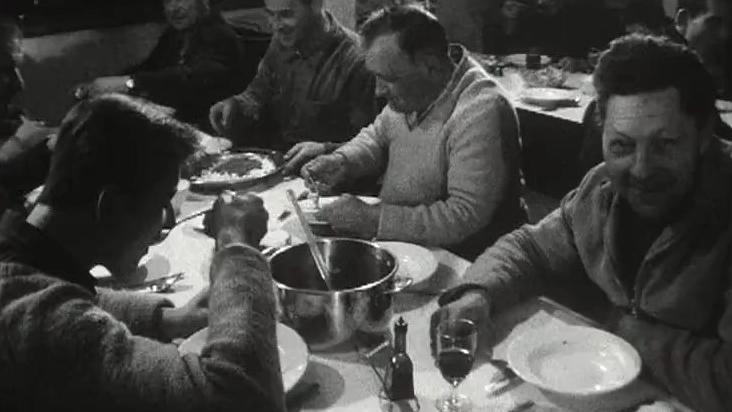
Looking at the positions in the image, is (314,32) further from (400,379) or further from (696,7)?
(400,379)

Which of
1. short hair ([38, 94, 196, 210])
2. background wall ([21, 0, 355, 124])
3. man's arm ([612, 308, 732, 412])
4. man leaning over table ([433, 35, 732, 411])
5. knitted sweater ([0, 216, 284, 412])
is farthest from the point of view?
background wall ([21, 0, 355, 124])

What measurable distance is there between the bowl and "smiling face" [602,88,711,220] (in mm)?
405

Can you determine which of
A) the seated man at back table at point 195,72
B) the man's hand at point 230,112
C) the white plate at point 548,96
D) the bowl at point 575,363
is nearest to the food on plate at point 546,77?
the white plate at point 548,96

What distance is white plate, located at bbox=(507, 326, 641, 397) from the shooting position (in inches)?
60.9

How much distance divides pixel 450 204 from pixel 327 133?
1607 millimetres

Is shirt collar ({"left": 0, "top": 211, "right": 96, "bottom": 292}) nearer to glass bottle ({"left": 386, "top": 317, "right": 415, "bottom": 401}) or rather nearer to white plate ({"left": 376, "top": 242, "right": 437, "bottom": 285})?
glass bottle ({"left": 386, "top": 317, "right": 415, "bottom": 401})

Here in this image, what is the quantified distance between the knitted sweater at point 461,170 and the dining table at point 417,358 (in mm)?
286

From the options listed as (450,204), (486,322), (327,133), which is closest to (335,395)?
(486,322)

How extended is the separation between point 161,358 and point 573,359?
3.04 feet

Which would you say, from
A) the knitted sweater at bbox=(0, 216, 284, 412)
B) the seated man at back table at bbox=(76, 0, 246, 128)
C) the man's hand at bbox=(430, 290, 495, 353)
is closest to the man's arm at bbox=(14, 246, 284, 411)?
the knitted sweater at bbox=(0, 216, 284, 412)

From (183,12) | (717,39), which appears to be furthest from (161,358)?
(183,12)

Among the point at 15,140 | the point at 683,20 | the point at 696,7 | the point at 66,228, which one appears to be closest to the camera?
the point at 66,228

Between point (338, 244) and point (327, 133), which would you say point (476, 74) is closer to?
point (338, 244)

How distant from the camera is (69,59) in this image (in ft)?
22.0
